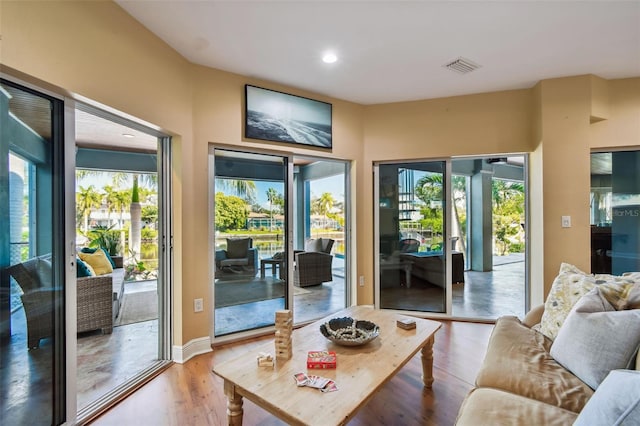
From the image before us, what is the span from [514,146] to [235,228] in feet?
10.7

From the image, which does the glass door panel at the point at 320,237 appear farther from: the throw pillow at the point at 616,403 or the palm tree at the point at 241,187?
the throw pillow at the point at 616,403

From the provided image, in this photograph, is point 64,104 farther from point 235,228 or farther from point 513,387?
point 513,387

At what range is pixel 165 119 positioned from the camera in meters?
2.54

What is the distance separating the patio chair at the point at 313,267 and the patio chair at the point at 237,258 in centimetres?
180

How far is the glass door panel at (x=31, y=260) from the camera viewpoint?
162 centimetres

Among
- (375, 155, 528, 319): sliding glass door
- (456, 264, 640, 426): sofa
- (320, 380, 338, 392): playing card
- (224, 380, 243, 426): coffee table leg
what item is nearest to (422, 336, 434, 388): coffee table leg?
(456, 264, 640, 426): sofa

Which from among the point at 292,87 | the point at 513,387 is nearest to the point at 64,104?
the point at 292,87

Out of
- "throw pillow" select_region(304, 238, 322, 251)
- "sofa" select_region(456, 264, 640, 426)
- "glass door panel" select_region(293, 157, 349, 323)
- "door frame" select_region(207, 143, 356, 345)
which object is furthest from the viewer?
"throw pillow" select_region(304, 238, 322, 251)

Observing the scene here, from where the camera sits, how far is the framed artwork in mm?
3209

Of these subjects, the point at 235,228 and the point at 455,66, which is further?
the point at 235,228

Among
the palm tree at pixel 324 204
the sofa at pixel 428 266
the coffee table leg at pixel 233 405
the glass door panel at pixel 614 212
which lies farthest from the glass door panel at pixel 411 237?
the coffee table leg at pixel 233 405

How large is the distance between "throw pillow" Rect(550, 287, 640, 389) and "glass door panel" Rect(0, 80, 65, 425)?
2871 mm

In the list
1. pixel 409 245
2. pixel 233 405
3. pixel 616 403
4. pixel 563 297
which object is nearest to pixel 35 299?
pixel 233 405

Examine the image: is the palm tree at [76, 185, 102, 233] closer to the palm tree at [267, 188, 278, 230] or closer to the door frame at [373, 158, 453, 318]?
the palm tree at [267, 188, 278, 230]
